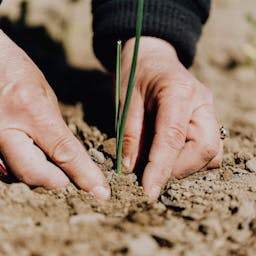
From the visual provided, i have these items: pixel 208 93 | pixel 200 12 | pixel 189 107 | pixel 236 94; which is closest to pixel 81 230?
pixel 189 107

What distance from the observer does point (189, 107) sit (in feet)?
4.98

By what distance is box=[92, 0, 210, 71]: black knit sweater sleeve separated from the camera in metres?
1.89

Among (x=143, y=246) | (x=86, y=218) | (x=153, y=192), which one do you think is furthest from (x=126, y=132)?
(x=143, y=246)

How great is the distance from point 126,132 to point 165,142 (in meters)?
0.18

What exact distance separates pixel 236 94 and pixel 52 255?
1.97 m

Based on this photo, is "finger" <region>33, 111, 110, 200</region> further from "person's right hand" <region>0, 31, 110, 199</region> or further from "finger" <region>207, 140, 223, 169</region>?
"finger" <region>207, 140, 223, 169</region>

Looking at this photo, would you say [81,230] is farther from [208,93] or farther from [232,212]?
[208,93]

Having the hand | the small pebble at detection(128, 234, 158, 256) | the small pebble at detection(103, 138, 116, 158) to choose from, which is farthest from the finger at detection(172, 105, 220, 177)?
the small pebble at detection(128, 234, 158, 256)

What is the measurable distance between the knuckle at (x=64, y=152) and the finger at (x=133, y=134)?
238 mm

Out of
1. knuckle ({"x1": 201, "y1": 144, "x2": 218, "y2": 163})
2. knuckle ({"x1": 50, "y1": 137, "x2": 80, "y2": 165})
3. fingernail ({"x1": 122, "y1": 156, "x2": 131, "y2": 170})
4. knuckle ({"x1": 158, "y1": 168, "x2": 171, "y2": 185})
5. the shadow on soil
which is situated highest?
knuckle ({"x1": 50, "y1": 137, "x2": 80, "y2": 165})

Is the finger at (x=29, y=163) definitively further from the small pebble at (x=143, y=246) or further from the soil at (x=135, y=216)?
the small pebble at (x=143, y=246)

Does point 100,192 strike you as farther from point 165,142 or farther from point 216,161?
point 216,161

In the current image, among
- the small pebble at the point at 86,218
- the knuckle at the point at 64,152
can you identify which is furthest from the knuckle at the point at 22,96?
the small pebble at the point at 86,218

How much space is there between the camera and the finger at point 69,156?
50.5 inches
